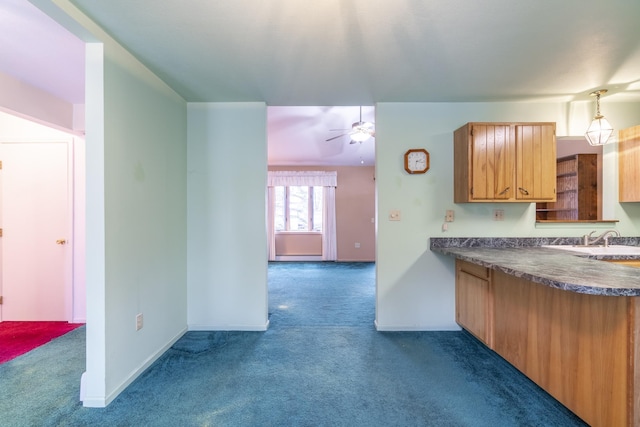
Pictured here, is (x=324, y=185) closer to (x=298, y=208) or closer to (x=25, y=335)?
(x=298, y=208)

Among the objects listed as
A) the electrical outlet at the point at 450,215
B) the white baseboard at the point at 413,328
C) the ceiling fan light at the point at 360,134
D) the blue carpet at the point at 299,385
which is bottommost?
the blue carpet at the point at 299,385

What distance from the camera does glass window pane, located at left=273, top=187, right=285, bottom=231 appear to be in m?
7.05

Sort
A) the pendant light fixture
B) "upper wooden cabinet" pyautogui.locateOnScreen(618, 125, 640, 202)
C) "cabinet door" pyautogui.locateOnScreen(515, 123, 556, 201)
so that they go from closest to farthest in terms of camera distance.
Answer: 1. the pendant light fixture
2. "cabinet door" pyautogui.locateOnScreen(515, 123, 556, 201)
3. "upper wooden cabinet" pyautogui.locateOnScreen(618, 125, 640, 202)

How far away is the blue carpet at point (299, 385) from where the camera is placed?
5.27 ft

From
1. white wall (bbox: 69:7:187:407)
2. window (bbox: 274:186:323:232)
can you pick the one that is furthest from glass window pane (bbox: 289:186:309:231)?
white wall (bbox: 69:7:187:407)

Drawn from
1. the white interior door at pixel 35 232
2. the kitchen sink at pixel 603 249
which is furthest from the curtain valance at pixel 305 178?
the kitchen sink at pixel 603 249

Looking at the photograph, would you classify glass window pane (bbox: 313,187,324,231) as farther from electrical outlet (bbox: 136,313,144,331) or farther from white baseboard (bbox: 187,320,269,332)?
electrical outlet (bbox: 136,313,144,331)

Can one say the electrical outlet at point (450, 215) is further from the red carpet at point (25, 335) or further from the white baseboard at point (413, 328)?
the red carpet at point (25, 335)

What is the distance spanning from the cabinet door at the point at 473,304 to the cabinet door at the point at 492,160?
0.73 meters

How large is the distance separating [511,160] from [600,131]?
2.32ft

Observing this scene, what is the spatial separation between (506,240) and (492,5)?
2.08 m

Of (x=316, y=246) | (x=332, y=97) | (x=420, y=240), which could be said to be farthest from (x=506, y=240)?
(x=316, y=246)

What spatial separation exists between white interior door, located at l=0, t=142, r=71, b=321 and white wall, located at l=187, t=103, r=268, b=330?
1494 millimetres

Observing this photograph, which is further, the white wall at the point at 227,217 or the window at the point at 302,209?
the window at the point at 302,209
